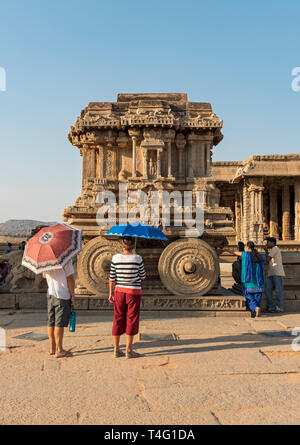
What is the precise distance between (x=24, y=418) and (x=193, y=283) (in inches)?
170

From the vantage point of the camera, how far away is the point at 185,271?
22.6 ft

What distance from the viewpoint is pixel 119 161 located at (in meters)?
15.9

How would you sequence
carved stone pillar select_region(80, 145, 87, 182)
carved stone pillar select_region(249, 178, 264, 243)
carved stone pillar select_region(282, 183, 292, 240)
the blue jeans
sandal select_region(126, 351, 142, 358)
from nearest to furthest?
sandal select_region(126, 351, 142, 358) < the blue jeans < carved stone pillar select_region(80, 145, 87, 182) < carved stone pillar select_region(249, 178, 264, 243) < carved stone pillar select_region(282, 183, 292, 240)

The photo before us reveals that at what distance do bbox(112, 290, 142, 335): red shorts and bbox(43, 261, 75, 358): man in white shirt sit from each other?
55cm

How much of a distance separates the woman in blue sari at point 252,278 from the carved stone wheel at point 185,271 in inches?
21.0

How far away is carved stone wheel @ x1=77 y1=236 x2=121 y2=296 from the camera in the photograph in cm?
700

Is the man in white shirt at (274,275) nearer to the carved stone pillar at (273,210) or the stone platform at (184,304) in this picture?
the stone platform at (184,304)

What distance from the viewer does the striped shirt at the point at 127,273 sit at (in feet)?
15.1

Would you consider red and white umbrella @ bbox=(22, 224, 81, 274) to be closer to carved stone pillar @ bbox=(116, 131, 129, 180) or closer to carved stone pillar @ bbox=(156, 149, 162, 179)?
carved stone pillar @ bbox=(156, 149, 162, 179)

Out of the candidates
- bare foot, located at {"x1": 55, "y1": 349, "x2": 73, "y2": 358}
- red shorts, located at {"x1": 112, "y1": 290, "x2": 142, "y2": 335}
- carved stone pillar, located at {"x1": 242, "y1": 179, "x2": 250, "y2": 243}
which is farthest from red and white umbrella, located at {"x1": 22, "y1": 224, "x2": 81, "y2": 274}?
carved stone pillar, located at {"x1": 242, "y1": 179, "x2": 250, "y2": 243}

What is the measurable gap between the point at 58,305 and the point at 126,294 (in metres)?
0.79

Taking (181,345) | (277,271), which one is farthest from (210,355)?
(277,271)
